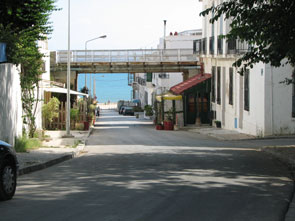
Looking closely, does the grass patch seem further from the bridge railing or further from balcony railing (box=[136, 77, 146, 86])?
balcony railing (box=[136, 77, 146, 86])

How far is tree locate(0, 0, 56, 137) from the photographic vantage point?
756 inches

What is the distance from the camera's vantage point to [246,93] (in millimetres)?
31438

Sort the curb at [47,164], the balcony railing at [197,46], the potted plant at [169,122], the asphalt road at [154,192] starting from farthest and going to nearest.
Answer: the balcony railing at [197,46], the potted plant at [169,122], the curb at [47,164], the asphalt road at [154,192]

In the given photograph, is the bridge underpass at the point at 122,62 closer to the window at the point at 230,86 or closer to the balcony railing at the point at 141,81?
the window at the point at 230,86

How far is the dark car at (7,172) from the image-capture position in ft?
28.3

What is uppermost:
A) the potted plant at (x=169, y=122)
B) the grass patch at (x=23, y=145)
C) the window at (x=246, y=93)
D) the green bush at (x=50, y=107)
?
the window at (x=246, y=93)

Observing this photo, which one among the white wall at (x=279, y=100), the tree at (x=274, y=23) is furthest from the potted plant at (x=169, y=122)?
the tree at (x=274, y=23)

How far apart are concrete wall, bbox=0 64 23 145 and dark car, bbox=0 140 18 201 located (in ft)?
24.4

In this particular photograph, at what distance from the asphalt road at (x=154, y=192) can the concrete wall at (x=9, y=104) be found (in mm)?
2786

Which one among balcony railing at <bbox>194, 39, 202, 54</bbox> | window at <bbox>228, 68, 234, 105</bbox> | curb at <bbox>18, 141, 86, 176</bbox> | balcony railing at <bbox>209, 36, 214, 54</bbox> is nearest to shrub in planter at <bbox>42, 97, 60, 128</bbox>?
window at <bbox>228, 68, 234, 105</bbox>

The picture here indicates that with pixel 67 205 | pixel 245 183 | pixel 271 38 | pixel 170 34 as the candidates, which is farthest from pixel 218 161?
pixel 170 34

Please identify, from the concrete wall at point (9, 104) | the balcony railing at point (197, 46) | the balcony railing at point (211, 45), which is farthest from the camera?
the balcony railing at point (197, 46)

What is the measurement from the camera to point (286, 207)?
27.6 ft

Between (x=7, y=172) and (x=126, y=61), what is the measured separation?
128 ft
